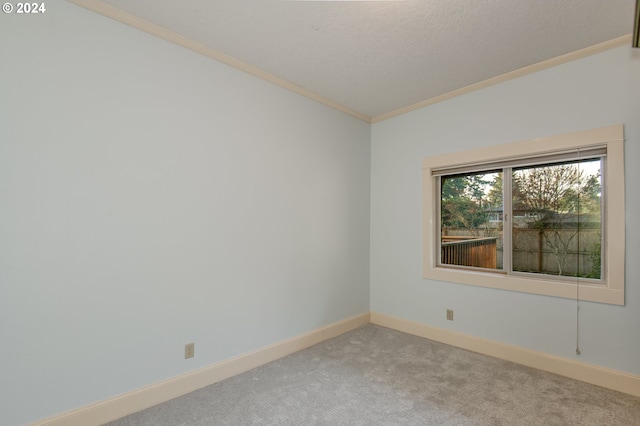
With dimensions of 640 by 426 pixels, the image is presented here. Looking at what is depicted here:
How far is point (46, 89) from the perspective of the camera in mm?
1735

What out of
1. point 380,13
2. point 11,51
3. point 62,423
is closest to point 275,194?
point 380,13

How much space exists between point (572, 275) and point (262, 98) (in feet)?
10.7

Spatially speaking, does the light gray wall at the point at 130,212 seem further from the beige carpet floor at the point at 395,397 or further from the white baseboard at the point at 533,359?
the white baseboard at the point at 533,359

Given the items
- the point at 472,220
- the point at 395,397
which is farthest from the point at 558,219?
the point at 395,397

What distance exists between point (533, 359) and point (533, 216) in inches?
51.7

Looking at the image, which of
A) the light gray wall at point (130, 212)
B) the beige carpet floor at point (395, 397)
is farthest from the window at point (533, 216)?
the light gray wall at point (130, 212)

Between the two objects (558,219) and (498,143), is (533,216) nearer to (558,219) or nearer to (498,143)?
(558,219)

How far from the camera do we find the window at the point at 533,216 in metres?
2.34

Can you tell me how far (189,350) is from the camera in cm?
227

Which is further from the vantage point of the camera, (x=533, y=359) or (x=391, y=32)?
(x=533, y=359)

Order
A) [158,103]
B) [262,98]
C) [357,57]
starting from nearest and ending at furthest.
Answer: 1. [158,103]
2. [357,57]
3. [262,98]

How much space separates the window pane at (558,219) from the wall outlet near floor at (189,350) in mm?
3077

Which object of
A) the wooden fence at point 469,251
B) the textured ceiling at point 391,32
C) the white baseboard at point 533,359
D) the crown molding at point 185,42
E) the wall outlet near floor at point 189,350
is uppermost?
the textured ceiling at point 391,32

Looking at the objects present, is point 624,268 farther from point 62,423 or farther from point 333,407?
point 62,423
